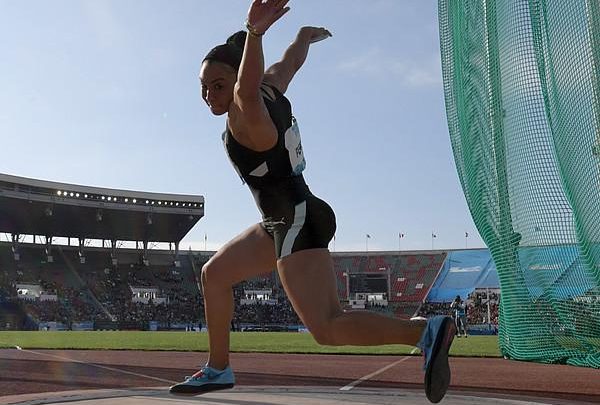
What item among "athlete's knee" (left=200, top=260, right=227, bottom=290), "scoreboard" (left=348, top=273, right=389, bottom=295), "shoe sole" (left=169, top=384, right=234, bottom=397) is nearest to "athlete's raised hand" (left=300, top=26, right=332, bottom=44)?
"athlete's knee" (left=200, top=260, right=227, bottom=290)

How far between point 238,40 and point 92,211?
42794 mm

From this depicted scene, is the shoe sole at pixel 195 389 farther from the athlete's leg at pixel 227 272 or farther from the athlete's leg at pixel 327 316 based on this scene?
the athlete's leg at pixel 327 316

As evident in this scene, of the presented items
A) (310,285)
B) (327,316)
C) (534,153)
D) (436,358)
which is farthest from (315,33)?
(534,153)

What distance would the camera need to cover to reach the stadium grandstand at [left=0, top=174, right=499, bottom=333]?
40594 millimetres

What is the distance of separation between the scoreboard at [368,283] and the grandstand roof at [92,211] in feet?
42.0

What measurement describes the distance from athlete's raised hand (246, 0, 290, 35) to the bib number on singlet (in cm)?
58

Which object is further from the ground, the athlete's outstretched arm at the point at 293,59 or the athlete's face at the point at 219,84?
the athlete's outstretched arm at the point at 293,59

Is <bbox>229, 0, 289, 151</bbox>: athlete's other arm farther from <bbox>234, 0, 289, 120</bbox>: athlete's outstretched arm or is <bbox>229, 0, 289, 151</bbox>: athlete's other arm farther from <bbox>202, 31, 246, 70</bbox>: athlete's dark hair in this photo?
<bbox>202, 31, 246, 70</bbox>: athlete's dark hair

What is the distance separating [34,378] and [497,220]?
251 inches

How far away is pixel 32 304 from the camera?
1588 inches

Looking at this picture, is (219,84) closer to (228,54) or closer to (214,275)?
(228,54)

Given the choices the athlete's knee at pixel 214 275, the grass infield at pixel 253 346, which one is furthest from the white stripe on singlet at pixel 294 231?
the grass infield at pixel 253 346

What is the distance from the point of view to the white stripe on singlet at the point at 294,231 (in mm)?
3172

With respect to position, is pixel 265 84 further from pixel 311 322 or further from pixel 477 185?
pixel 477 185
